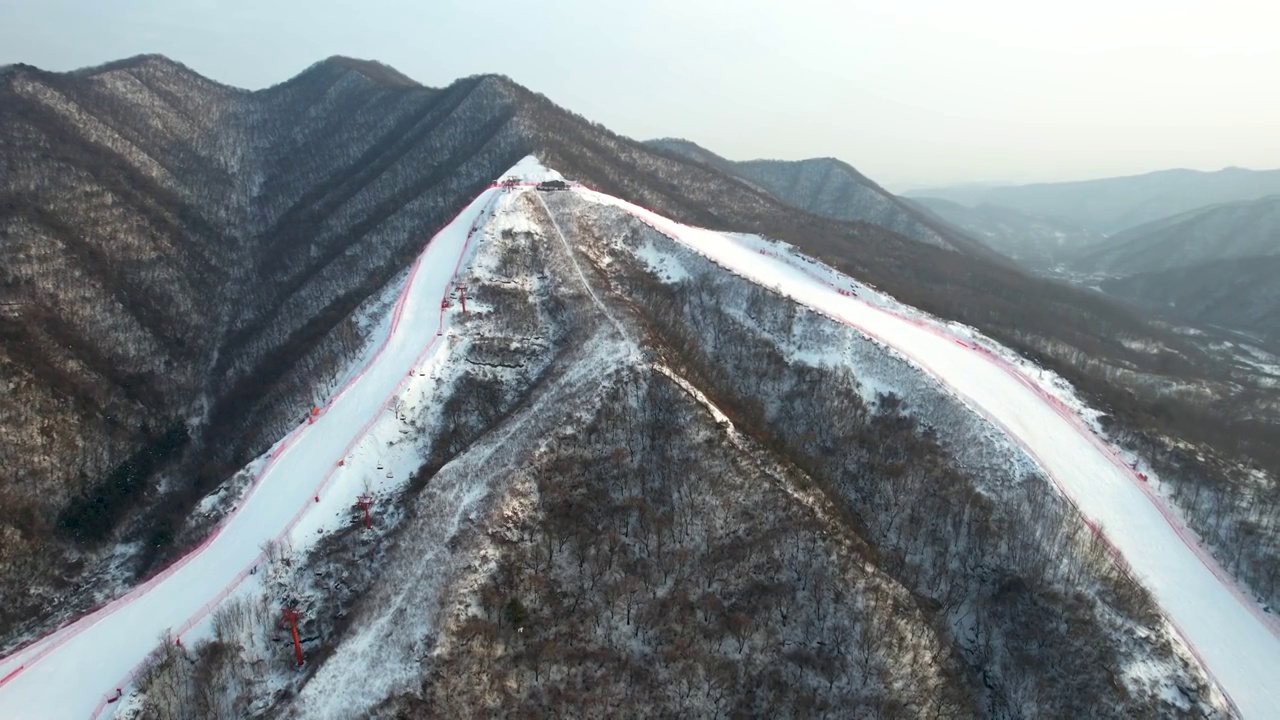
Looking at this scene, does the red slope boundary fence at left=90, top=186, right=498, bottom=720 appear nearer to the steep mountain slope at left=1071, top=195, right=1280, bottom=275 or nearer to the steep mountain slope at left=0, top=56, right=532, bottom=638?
the steep mountain slope at left=0, top=56, right=532, bottom=638

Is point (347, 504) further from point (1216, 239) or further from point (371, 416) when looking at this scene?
point (1216, 239)

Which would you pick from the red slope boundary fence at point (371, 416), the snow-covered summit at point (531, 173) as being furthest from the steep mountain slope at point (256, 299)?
the snow-covered summit at point (531, 173)

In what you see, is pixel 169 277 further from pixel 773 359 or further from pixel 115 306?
pixel 773 359

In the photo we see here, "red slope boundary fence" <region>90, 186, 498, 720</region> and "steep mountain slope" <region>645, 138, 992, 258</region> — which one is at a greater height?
"steep mountain slope" <region>645, 138, 992, 258</region>

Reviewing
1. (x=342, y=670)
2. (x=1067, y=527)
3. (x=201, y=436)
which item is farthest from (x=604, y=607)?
(x=201, y=436)

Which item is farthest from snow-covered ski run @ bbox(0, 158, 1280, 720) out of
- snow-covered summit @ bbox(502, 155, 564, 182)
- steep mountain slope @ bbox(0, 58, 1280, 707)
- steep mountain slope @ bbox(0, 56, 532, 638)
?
snow-covered summit @ bbox(502, 155, 564, 182)

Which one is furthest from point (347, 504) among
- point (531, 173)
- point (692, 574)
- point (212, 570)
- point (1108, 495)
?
point (1108, 495)
